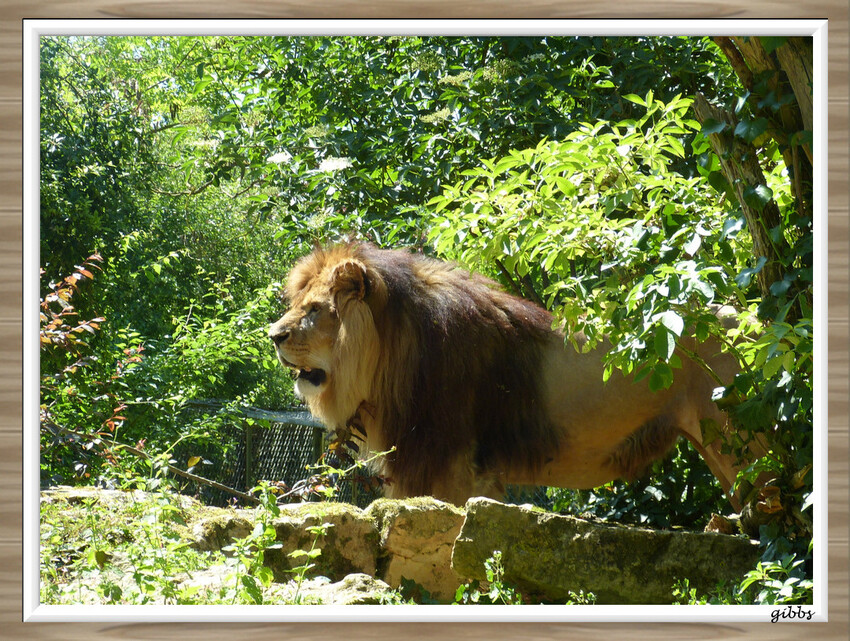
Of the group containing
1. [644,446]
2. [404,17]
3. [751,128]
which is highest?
[404,17]

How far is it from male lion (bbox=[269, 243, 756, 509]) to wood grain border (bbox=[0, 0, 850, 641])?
123 centimetres

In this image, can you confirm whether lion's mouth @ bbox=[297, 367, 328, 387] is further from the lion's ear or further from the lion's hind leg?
the lion's hind leg

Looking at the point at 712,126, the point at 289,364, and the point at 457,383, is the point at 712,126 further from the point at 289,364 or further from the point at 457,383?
the point at 289,364

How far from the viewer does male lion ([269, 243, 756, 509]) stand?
365 centimetres

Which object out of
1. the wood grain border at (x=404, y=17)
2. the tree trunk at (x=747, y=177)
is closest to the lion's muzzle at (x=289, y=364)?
the wood grain border at (x=404, y=17)

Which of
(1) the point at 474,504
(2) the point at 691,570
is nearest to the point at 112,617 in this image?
(1) the point at 474,504

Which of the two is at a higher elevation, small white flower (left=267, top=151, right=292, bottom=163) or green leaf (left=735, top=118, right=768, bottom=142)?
small white flower (left=267, top=151, right=292, bottom=163)

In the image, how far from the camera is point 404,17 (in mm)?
2412

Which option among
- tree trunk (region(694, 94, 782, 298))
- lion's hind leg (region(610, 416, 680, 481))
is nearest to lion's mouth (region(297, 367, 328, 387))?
lion's hind leg (region(610, 416, 680, 481))

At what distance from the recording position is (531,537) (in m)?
2.82

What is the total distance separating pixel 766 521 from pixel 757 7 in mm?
1534

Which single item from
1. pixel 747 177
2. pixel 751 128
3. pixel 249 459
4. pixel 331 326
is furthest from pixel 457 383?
pixel 249 459

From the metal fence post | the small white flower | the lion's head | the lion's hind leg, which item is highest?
the small white flower

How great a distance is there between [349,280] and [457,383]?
62cm
